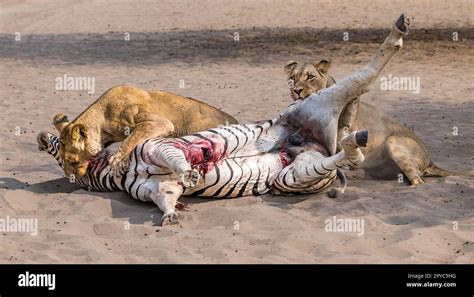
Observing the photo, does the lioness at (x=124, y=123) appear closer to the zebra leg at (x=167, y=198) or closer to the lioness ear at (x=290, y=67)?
the zebra leg at (x=167, y=198)

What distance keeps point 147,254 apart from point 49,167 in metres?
3.02

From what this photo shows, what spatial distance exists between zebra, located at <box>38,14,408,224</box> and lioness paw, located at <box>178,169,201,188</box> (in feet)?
0.36

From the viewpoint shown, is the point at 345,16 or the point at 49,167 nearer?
the point at 49,167

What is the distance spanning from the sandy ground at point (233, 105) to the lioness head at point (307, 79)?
95 cm

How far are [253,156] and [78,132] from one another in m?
1.40

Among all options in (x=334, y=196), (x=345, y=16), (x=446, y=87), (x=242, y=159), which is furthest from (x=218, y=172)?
(x=345, y=16)

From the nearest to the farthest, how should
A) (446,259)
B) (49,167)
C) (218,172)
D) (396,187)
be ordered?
(446,259), (218,172), (396,187), (49,167)

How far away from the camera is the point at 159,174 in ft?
22.6

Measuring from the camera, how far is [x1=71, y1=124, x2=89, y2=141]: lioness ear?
22.9 feet

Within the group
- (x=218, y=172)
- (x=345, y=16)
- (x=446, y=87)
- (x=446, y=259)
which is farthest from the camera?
(x=345, y=16)

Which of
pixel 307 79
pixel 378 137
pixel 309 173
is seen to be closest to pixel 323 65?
pixel 307 79

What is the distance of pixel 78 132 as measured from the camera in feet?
23.1

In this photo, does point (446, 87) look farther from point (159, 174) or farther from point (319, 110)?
point (159, 174)

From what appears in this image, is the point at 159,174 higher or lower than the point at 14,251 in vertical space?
higher
